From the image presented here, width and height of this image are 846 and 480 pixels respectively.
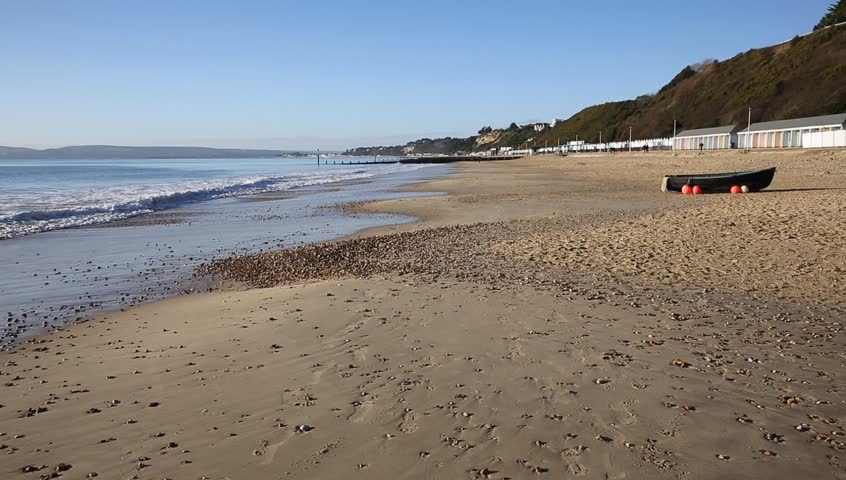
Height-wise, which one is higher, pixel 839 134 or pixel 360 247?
pixel 839 134

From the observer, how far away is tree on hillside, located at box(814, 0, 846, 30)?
335 ft

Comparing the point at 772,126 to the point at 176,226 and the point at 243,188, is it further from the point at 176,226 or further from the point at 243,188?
the point at 176,226

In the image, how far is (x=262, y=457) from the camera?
377 cm

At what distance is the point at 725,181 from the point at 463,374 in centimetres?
2056

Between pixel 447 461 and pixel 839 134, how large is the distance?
50.3m

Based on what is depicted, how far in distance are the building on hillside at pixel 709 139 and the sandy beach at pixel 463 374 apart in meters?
68.1

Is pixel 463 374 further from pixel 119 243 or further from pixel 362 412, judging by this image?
pixel 119 243

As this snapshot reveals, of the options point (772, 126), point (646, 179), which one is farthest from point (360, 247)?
point (772, 126)

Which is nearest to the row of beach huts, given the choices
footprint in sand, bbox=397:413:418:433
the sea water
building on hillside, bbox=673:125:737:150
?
building on hillside, bbox=673:125:737:150

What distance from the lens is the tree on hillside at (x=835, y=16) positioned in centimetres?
10206

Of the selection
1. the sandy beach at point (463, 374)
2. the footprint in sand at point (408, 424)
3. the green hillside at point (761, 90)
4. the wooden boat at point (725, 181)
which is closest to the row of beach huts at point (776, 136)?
the green hillside at point (761, 90)

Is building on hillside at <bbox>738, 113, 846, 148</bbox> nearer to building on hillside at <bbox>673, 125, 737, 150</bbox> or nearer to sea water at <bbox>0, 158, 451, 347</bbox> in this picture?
building on hillside at <bbox>673, 125, 737, 150</bbox>

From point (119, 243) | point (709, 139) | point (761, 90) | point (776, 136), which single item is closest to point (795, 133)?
point (776, 136)

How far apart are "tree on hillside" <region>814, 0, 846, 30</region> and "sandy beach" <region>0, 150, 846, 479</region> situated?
386 ft
